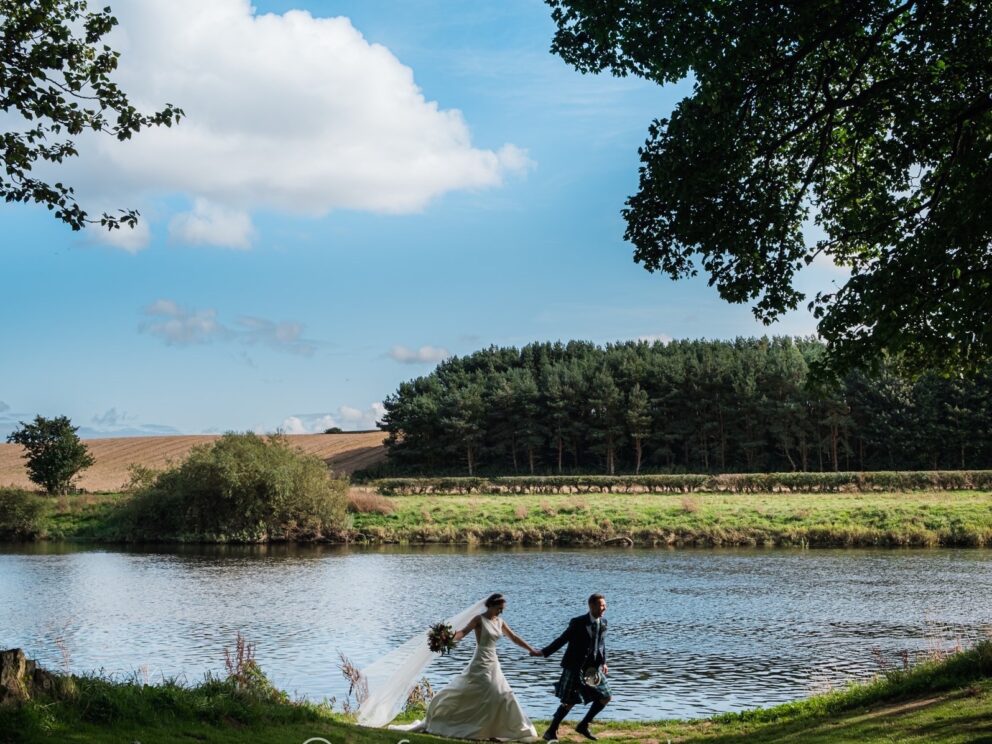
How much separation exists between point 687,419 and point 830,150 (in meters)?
90.8

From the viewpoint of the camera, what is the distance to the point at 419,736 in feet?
42.1

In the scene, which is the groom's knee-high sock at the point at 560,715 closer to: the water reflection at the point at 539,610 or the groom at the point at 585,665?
the groom at the point at 585,665

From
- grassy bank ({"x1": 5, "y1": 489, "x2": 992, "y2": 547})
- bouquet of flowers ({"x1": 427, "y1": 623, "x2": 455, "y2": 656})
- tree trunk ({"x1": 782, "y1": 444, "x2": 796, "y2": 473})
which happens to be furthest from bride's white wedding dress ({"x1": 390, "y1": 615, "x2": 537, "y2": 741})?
tree trunk ({"x1": 782, "y1": 444, "x2": 796, "y2": 473})

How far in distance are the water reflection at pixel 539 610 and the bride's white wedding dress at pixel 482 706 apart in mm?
4207

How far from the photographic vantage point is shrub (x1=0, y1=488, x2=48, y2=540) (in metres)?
60.6

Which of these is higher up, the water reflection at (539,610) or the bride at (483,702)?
the bride at (483,702)

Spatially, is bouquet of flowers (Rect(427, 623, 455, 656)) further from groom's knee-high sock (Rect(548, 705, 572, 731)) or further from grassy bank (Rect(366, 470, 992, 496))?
grassy bank (Rect(366, 470, 992, 496))

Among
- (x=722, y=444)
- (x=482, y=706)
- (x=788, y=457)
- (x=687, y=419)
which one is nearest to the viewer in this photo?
Result: (x=482, y=706)

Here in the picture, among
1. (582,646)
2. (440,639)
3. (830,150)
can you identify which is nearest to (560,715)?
(582,646)

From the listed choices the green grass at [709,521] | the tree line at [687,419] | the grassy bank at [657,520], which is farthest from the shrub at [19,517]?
the tree line at [687,419]

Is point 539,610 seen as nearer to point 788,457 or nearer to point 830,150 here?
point 830,150

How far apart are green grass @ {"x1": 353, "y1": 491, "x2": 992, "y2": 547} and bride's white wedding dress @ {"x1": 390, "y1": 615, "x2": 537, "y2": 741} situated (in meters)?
40.7

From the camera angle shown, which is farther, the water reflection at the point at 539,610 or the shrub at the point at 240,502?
the shrub at the point at 240,502

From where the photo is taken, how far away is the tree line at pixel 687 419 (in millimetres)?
93625
